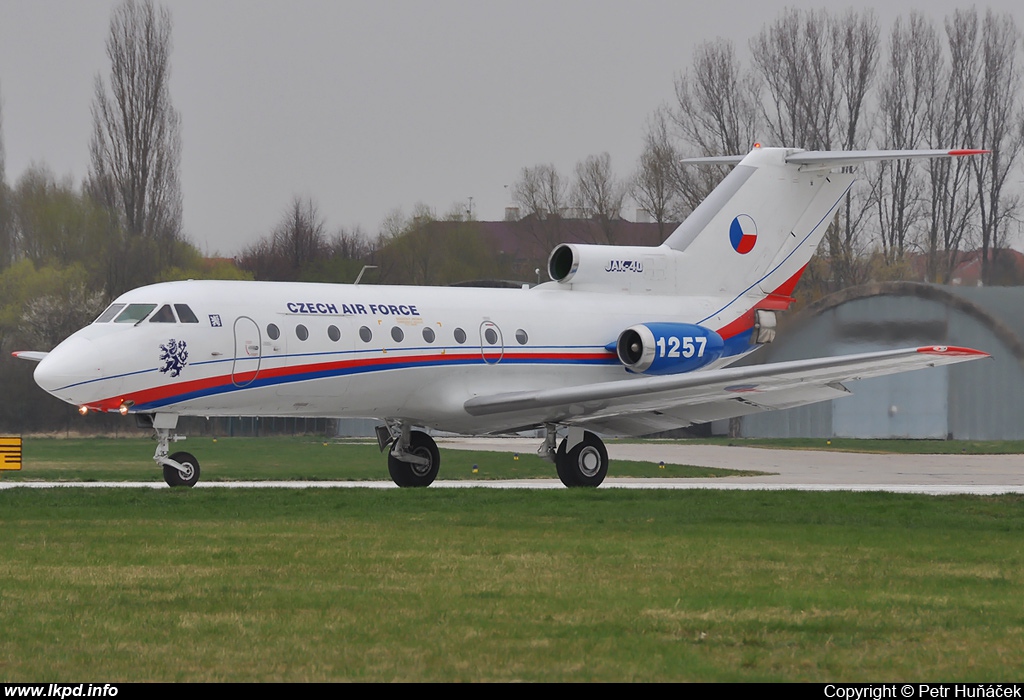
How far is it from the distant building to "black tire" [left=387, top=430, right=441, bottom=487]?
23.5 m

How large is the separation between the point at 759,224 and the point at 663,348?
366 centimetres

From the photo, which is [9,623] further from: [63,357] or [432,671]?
[63,357]

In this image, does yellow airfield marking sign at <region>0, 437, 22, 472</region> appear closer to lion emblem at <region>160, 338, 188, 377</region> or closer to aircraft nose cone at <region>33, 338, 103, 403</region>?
aircraft nose cone at <region>33, 338, 103, 403</region>

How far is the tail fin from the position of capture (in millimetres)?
25984

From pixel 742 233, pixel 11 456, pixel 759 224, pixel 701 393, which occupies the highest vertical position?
pixel 759 224

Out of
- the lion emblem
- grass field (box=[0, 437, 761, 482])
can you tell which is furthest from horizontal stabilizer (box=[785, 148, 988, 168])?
the lion emblem

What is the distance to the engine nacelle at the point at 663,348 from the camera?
24062mm

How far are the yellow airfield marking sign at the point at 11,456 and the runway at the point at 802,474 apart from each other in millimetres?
3680

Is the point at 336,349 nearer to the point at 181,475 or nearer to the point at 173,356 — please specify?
the point at 173,356

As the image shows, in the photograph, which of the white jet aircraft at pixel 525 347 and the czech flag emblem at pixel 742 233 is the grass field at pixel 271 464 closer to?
the white jet aircraft at pixel 525 347

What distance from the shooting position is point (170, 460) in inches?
816

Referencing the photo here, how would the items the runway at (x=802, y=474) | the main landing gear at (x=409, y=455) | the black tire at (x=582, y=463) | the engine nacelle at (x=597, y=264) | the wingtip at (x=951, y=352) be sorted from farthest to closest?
the engine nacelle at (x=597, y=264) → the main landing gear at (x=409, y=455) → the black tire at (x=582, y=463) → the runway at (x=802, y=474) → the wingtip at (x=951, y=352)

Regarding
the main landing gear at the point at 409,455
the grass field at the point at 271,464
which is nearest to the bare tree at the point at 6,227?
the grass field at the point at 271,464

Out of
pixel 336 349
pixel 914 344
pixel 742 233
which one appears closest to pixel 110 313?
pixel 336 349
